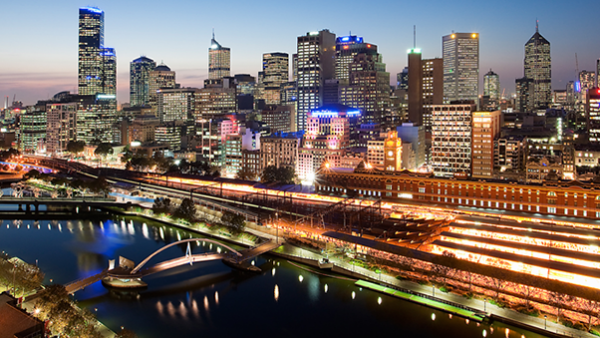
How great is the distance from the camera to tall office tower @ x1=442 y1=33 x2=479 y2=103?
17188 cm

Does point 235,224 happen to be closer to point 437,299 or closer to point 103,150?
point 437,299

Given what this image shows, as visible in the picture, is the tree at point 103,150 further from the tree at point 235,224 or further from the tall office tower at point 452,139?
the tall office tower at point 452,139

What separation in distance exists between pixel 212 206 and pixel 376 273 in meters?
32.2

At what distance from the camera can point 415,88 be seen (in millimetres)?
143875

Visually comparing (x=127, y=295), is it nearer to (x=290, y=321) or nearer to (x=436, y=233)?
(x=290, y=321)

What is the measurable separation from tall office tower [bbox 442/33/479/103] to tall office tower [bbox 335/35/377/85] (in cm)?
2711

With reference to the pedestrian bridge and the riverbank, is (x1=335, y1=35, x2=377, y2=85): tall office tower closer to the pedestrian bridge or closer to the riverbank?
the riverbank

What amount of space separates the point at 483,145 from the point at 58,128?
11304 cm

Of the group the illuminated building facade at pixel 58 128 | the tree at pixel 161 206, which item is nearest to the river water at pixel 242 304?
the tree at pixel 161 206

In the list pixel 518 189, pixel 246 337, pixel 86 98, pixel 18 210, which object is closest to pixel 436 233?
pixel 518 189

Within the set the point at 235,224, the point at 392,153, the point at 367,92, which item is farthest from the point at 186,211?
the point at 367,92

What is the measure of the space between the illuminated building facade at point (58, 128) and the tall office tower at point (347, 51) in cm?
8830

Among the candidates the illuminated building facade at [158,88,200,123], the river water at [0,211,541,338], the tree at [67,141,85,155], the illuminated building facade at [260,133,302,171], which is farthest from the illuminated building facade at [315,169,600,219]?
the illuminated building facade at [158,88,200,123]

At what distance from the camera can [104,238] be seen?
5666 cm
